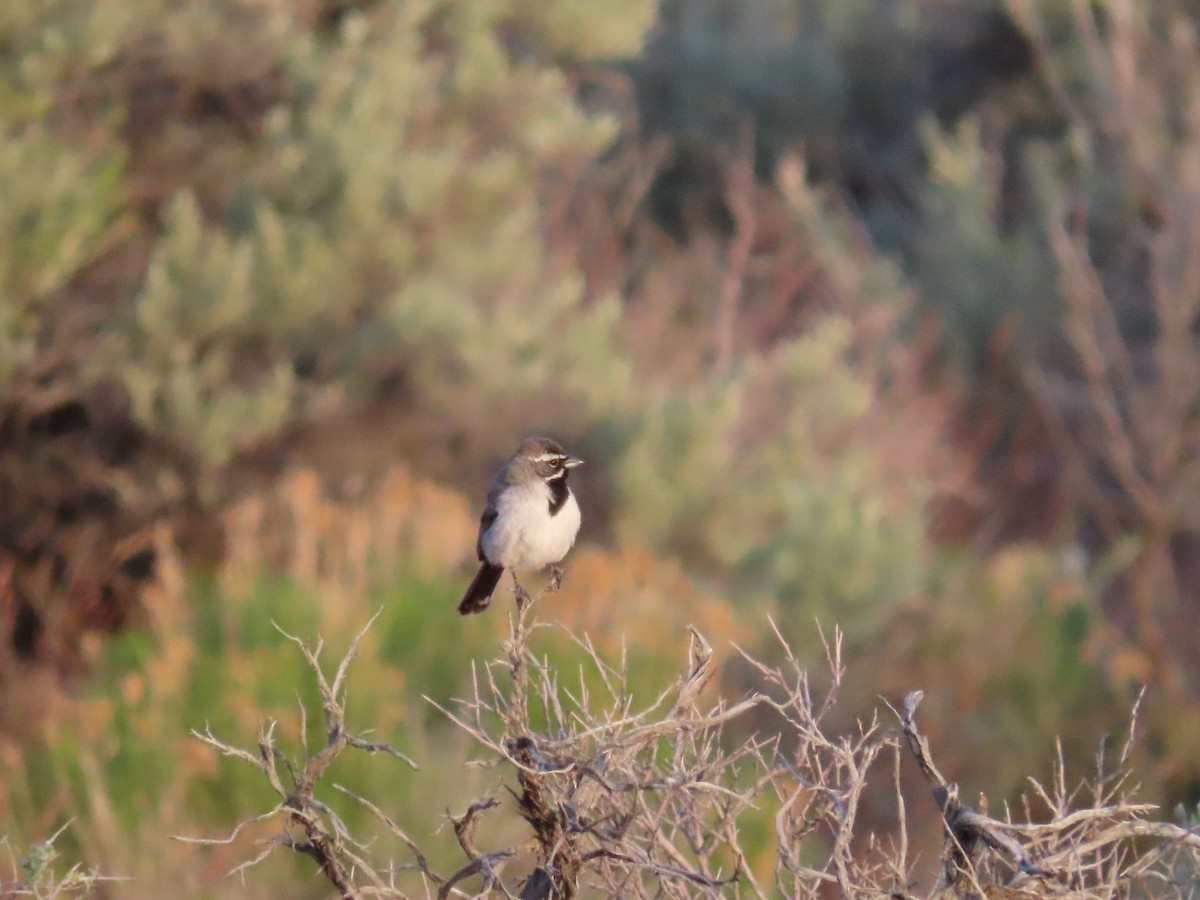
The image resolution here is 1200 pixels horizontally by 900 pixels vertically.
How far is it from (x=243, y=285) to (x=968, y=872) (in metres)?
6.13

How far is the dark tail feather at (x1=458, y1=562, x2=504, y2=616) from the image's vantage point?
500 centimetres

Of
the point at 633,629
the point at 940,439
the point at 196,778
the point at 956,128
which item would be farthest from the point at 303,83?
the point at 956,128

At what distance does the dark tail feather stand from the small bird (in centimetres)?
5

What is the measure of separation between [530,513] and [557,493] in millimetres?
120

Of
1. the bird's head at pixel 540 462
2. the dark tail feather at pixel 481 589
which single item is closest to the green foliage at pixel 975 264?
the dark tail feather at pixel 481 589

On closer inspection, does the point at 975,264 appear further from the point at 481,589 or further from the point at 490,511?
the point at 490,511

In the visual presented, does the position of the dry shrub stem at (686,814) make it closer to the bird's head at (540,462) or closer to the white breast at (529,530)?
the white breast at (529,530)

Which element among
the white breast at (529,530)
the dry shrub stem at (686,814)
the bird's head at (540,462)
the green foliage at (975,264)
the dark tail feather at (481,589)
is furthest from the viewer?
the green foliage at (975,264)

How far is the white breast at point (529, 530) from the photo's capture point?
15.1 ft

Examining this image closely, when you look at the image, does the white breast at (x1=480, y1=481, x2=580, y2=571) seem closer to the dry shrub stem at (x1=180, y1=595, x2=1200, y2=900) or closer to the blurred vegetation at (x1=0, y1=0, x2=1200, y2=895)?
the blurred vegetation at (x1=0, y1=0, x2=1200, y2=895)

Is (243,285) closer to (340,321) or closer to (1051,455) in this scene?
(340,321)

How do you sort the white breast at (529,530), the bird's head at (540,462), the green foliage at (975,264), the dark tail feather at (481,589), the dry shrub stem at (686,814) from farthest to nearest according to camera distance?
the green foliage at (975,264) → the dark tail feather at (481,589) → the bird's head at (540,462) → the white breast at (529,530) → the dry shrub stem at (686,814)

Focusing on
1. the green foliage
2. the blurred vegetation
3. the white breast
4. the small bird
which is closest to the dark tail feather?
the small bird

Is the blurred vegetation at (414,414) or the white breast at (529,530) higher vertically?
the white breast at (529,530)
